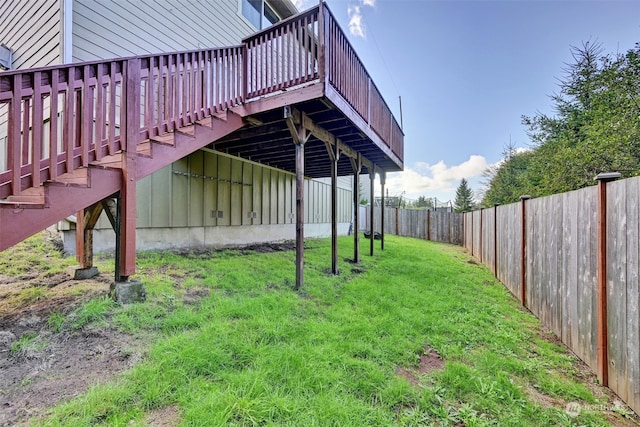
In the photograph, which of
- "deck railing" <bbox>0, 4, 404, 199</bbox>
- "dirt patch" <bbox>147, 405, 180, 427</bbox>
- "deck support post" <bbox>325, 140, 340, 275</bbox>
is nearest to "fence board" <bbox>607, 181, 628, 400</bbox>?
"dirt patch" <bbox>147, 405, 180, 427</bbox>

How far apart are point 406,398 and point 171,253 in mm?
4808

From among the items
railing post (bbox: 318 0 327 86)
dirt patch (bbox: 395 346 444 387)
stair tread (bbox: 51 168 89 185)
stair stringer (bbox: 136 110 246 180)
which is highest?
railing post (bbox: 318 0 327 86)

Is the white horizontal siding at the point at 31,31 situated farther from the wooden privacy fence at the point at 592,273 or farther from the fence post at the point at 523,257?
the fence post at the point at 523,257

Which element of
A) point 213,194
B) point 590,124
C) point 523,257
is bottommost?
point 523,257

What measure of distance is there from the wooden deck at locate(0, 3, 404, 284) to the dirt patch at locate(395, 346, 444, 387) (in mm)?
2841

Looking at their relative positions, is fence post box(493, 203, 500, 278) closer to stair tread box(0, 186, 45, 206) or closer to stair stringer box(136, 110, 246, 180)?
stair stringer box(136, 110, 246, 180)

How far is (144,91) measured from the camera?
3338 mm

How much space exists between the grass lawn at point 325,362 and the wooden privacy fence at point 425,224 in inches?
321

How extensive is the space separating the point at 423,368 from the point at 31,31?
7.55 m

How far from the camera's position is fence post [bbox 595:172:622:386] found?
2.11 meters

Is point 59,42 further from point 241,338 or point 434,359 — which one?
point 434,359

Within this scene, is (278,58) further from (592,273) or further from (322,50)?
(592,273)

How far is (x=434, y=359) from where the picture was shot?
2.51 meters

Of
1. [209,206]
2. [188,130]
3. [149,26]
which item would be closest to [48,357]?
[188,130]
